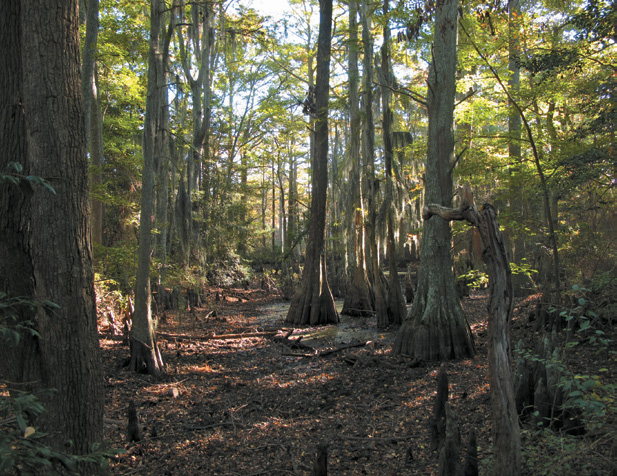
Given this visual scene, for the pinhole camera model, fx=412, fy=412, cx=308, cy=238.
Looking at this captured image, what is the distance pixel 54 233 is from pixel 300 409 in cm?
440

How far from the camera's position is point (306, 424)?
551 centimetres

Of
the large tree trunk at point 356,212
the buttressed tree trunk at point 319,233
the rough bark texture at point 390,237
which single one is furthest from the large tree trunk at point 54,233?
the large tree trunk at point 356,212

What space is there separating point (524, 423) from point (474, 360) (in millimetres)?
3273

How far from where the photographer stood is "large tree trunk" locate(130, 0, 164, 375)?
7348 mm

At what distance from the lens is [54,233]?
3.04m

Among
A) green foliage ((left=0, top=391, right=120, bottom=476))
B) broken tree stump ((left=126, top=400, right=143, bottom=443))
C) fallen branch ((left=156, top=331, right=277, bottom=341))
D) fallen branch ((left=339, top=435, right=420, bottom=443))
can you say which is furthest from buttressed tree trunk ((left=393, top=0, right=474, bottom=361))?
green foliage ((left=0, top=391, right=120, bottom=476))

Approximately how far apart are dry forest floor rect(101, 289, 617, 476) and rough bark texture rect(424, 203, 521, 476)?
→ 32cm

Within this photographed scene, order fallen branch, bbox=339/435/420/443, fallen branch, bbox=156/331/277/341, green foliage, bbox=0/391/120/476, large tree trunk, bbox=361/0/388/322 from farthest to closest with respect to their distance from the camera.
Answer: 1. large tree trunk, bbox=361/0/388/322
2. fallen branch, bbox=156/331/277/341
3. fallen branch, bbox=339/435/420/443
4. green foliage, bbox=0/391/120/476

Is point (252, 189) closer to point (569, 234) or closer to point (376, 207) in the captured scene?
point (376, 207)

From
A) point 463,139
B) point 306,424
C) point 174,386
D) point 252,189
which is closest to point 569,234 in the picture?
point 463,139

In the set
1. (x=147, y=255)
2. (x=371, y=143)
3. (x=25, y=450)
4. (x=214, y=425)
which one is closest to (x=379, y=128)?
(x=371, y=143)

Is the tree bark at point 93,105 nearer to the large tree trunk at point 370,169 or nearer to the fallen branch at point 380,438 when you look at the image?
the large tree trunk at point 370,169

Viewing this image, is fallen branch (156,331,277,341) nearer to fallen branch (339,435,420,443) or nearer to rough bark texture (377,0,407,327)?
rough bark texture (377,0,407,327)

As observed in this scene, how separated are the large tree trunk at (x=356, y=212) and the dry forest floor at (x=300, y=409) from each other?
11.8 ft
